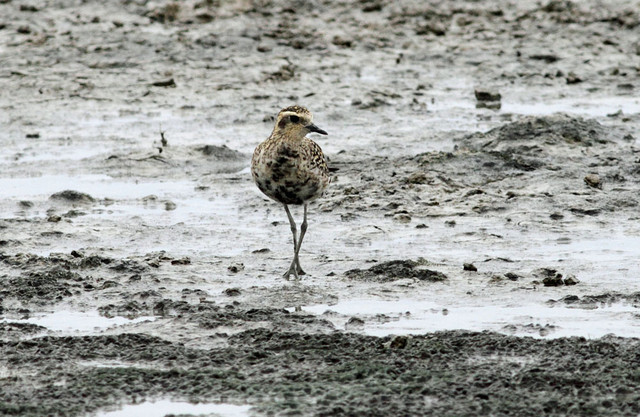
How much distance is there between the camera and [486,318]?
25.7 feet

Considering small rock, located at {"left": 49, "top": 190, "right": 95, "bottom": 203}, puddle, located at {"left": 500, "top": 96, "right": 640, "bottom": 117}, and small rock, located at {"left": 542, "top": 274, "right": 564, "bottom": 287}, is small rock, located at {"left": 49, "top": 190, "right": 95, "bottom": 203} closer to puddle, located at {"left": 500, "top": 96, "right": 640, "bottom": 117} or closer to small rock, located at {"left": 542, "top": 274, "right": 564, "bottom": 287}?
small rock, located at {"left": 542, "top": 274, "right": 564, "bottom": 287}

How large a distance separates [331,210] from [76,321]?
399 cm

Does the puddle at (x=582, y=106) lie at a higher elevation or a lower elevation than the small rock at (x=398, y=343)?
lower

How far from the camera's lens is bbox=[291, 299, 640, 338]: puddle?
749 cm

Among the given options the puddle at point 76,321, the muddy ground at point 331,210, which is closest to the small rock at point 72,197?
the muddy ground at point 331,210

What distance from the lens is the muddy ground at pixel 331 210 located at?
662cm

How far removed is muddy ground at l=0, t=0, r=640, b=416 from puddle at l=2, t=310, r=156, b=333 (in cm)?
3

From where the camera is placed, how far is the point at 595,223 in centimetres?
1054

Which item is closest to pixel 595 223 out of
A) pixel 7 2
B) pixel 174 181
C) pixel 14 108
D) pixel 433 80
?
pixel 174 181

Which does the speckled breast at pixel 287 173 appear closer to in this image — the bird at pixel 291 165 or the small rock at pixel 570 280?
the bird at pixel 291 165

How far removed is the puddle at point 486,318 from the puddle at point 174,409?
159 cm

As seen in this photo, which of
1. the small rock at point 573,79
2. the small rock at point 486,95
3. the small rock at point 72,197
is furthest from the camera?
the small rock at point 573,79

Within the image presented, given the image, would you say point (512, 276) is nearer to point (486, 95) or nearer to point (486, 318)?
point (486, 318)

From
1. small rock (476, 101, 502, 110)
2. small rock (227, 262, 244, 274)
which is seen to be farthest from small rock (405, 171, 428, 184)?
small rock (476, 101, 502, 110)
